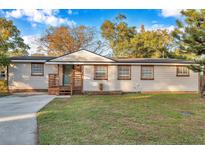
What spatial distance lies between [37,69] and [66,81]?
213 cm

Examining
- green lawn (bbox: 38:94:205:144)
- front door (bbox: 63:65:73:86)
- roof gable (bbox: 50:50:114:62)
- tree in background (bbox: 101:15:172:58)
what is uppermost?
tree in background (bbox: 101:15:172:58)

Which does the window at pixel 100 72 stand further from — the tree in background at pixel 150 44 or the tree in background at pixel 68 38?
the tree in background at pixel 68 38

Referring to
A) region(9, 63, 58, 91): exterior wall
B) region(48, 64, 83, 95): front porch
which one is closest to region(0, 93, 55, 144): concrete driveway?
region(48, 64, 83, 95): front porch

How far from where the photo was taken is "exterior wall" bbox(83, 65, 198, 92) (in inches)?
570

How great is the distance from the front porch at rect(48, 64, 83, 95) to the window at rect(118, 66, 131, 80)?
2662 millimetres

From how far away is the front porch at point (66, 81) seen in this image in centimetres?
1344

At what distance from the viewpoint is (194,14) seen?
35.2 ft

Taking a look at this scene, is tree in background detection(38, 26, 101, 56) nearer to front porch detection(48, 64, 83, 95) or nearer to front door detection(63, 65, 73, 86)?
front door detection(63, 65, 73, 86)

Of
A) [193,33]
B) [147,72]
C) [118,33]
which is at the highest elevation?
[118,33]

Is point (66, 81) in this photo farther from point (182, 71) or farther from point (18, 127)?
point (18, 127)

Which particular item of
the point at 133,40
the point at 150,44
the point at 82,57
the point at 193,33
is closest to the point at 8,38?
the point at 82,57

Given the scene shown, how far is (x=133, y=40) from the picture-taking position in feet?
76.9

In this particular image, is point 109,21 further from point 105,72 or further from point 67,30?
point 105,72
